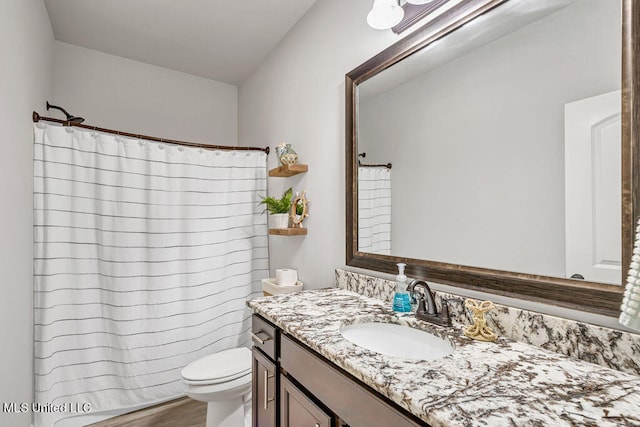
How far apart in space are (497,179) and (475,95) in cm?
32

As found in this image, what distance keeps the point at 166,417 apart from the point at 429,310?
1960 millimetres

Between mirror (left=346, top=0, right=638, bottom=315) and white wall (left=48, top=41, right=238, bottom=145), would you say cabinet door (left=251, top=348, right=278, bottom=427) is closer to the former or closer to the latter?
mirror (left=346, top=0, right=638, bottom=315)

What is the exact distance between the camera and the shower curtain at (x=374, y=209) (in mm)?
1522

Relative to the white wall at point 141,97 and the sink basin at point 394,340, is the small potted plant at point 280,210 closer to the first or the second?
the sink basin at point 394,340

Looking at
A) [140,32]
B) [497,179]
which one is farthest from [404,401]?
[140,32]

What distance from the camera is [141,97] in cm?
284

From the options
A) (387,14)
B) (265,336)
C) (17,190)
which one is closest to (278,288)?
(265,336)

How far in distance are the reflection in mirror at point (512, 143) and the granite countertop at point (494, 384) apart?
0.26 meters

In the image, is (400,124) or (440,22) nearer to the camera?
(440,22)

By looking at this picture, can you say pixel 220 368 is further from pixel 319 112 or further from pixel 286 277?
pixel 319 112

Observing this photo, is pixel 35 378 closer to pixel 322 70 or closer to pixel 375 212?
pixel 375 212

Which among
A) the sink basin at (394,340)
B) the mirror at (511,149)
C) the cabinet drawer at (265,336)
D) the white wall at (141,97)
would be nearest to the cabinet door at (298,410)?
the cabinet drawer at (265,336)

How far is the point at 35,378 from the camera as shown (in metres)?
1.84

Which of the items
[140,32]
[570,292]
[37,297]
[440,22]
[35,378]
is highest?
[140,32]
